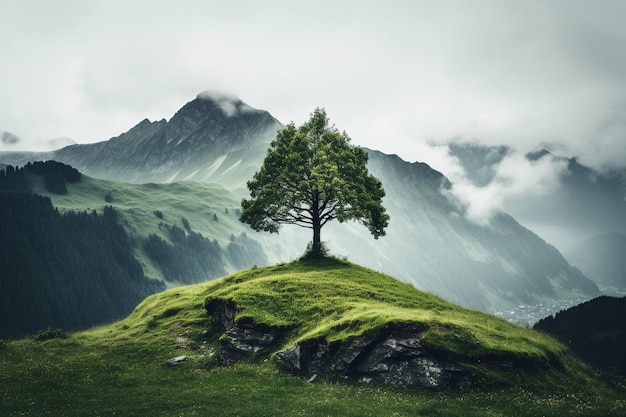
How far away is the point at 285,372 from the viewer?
112 ft

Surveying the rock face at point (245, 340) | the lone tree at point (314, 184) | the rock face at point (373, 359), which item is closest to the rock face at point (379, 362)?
the rock face at point (373, 359)

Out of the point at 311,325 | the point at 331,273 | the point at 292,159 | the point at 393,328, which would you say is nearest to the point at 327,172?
the point at 292,159

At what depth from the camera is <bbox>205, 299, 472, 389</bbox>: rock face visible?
1217 inches

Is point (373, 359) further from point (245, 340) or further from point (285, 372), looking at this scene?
point (245, 340)

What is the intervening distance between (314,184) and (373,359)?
86.2 feet

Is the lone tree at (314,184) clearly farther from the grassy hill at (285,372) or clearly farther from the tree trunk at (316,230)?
the grassy hill at (285,372)

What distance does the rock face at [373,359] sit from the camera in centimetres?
3092

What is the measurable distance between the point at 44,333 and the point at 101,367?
1625 cm

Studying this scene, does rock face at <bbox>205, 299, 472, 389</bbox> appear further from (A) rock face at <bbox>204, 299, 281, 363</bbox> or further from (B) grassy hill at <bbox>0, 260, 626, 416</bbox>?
(B) grassy hill at <bbox>0, 260, 626, 416</bbox>

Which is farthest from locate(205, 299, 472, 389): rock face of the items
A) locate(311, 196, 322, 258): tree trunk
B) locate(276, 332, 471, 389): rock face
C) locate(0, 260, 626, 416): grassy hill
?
locate(311, 196, 322, 258): tree trunk

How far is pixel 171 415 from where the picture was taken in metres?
26.4

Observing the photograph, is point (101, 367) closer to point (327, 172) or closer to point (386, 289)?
point (386, 289)

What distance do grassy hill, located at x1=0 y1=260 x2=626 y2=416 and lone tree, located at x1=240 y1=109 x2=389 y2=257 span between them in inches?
469

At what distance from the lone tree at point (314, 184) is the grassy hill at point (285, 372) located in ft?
39.1
